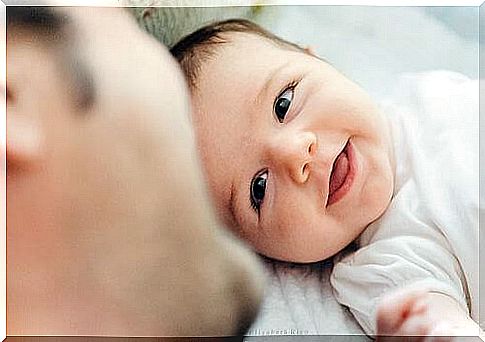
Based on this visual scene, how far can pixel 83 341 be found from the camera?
111cm

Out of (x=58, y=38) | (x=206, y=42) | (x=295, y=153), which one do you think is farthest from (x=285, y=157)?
(x=58, y=38)

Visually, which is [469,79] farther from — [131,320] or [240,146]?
[131,320]

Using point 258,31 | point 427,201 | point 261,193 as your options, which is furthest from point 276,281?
point 258,31

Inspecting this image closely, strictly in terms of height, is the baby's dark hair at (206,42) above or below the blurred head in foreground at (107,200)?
above

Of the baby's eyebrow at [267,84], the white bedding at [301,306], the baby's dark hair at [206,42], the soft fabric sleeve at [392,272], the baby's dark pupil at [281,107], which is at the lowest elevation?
the white bedding at [301,306]

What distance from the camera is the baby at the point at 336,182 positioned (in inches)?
42.8

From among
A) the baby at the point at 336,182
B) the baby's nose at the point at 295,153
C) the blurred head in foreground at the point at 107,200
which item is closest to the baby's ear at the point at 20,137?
the blurred head in foreground at the point at 107,200

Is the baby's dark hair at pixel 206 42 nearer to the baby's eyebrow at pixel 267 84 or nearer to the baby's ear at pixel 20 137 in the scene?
the baby's eyebrow at pixel 267 84

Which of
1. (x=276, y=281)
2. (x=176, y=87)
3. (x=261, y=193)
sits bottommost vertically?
(x=276, y=281)

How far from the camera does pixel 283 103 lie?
1.10 metres

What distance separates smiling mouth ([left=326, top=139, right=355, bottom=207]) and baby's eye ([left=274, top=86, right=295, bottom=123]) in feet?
0.33

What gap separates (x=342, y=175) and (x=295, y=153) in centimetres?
8

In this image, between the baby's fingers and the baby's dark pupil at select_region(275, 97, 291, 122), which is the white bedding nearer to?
the baby's fingers

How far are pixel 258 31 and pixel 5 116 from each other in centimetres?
39
